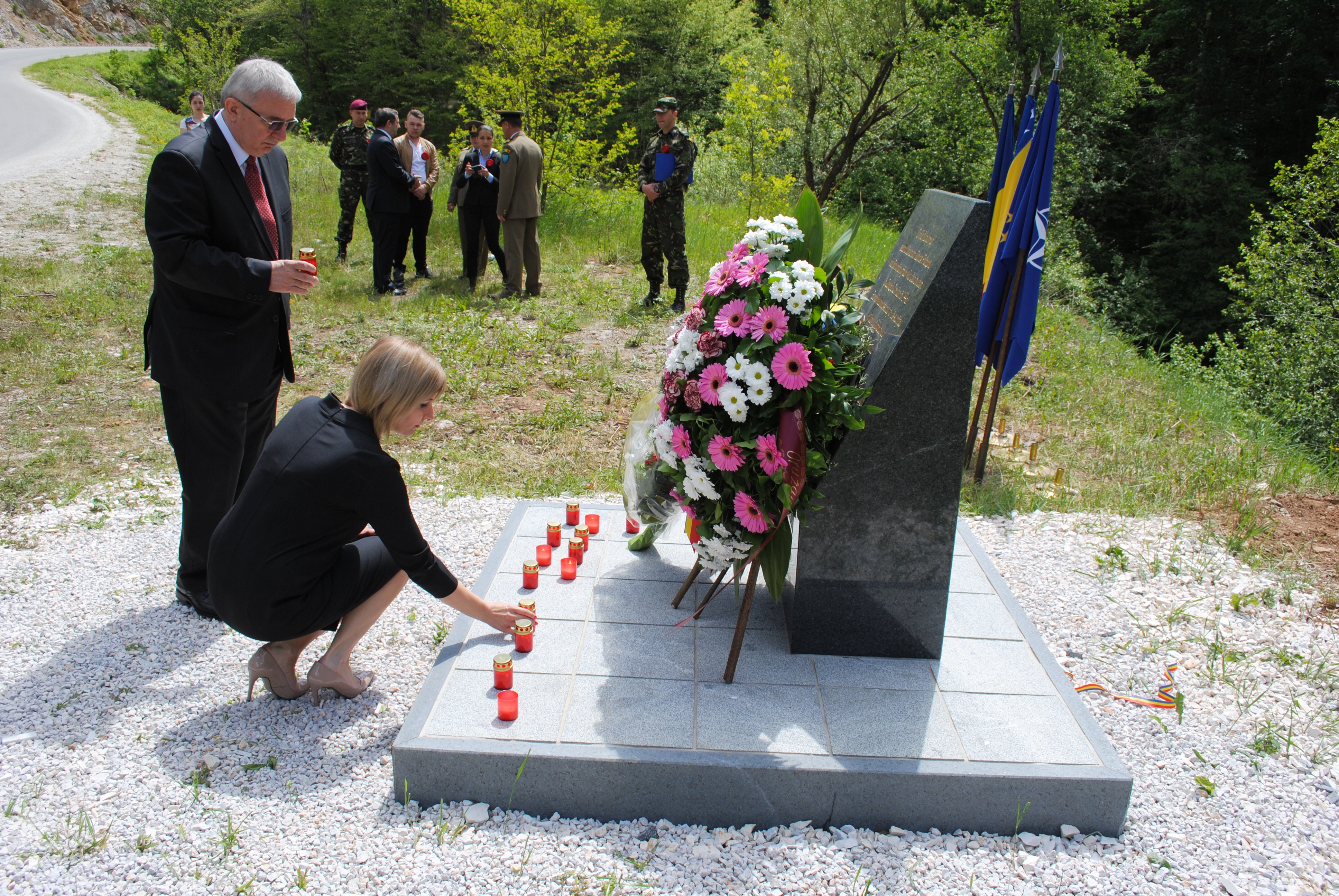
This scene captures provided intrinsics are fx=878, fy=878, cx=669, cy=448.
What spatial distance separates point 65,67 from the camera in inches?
1278

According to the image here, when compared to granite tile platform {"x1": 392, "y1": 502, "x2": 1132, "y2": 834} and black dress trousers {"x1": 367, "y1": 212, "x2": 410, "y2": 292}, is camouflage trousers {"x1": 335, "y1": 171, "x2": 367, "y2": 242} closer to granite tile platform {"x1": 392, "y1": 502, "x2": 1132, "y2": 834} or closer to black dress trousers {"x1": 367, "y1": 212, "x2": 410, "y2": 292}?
black dress trousers {"x1": 367, "y1": 212, "x2": 410, "y2": 292}

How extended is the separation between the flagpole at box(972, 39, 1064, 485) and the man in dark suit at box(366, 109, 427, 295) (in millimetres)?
6115

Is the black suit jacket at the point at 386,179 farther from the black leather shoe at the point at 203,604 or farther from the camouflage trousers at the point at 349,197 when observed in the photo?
the black leather shoe at the point at 203,604

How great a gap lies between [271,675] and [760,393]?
199 centimetres

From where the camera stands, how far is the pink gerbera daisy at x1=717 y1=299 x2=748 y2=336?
2996mm

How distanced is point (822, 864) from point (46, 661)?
9.81 ft

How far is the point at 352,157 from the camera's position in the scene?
388 inches

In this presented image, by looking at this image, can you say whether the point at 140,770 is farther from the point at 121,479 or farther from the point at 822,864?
the point at 121,479

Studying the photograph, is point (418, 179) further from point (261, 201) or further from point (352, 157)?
point (261, 201)

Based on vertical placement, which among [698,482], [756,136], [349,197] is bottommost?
[698,482]

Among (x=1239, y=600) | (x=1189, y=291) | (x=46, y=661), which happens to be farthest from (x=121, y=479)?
(x=1189, y=291)

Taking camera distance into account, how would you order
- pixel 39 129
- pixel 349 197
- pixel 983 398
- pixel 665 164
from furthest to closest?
pixel 39 129
pixel 349 197
pixel 665 164
pixel 983 398

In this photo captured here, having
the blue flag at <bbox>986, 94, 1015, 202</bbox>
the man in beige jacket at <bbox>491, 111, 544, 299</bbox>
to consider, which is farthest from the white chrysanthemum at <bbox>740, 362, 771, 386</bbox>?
the man in beige jacket at <bbox>491, 111, 544, 299</bbox>

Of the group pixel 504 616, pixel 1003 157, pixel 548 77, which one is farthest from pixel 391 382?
pixel 548 77
